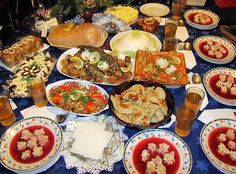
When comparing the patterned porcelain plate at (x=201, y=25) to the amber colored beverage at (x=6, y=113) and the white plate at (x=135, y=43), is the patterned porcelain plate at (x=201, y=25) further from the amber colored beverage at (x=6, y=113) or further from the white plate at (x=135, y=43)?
the amber colored beverage at (x=6, y=113)

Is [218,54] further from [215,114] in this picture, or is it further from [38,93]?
[38,93]

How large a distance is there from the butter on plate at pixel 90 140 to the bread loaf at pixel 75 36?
113 centimetres

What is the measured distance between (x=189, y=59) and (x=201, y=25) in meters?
0.62

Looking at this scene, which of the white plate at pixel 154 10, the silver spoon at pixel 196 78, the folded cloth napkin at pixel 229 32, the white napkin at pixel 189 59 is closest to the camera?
the silver spoon at pixel 196 78

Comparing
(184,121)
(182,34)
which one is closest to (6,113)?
(184,121)

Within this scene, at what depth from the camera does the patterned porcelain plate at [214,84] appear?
2205 mm

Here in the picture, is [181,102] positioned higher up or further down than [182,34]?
further down

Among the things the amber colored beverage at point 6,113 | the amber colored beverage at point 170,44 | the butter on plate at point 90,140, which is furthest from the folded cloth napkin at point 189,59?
the amber colored beverage at point 6,113

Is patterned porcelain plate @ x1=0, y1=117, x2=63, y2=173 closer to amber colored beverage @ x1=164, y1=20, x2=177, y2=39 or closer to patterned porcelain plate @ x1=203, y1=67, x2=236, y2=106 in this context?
patterned porcelain plate @ x1=203, y1=67, x2=236, y2=106

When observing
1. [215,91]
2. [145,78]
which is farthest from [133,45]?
[215,91]

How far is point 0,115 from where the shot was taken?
1974mm

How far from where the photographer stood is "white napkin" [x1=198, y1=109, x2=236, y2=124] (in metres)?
2.11

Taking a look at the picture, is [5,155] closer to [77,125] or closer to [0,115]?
[0,115]

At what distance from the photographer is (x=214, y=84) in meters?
2.36
